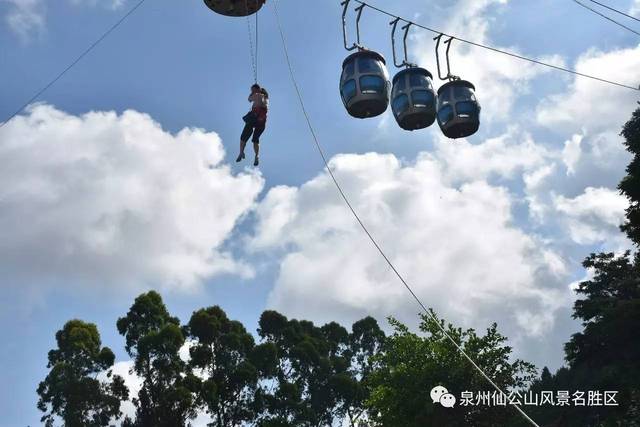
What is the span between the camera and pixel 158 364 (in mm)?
46438

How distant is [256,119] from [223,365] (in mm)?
36969

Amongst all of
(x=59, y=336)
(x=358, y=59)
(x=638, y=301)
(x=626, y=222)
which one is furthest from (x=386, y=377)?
(x=59, y=336)

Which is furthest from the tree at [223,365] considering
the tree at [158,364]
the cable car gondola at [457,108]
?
the cable car gondola at [457,108]

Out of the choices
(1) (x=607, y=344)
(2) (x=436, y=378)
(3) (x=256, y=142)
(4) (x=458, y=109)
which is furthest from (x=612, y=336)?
(3) (x=256, y=142)

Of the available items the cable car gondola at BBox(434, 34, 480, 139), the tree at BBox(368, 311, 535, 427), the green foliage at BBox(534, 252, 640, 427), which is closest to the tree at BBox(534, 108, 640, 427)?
the green foliage at BBox(534, 252, 640, 427)

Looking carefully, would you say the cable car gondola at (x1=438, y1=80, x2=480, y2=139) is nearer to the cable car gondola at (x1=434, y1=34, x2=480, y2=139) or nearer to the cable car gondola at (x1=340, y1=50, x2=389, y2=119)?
the cable car gondola at (x1=434, y1=34, x2=480, y2=139)

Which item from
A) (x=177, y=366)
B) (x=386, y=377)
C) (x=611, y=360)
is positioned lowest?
(x=386, y=377)

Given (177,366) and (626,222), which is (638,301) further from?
(177,366)

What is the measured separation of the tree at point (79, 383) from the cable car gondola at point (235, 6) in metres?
38.1

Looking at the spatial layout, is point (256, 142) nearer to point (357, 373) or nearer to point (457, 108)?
point (457, 108)

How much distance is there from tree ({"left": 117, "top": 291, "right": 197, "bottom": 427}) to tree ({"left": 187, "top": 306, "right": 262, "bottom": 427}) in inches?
52.8

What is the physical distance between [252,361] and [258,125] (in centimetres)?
3778

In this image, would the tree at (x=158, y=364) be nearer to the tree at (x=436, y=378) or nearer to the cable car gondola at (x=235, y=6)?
the tree at (x=436, y=378)

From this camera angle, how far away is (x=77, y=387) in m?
45.0
